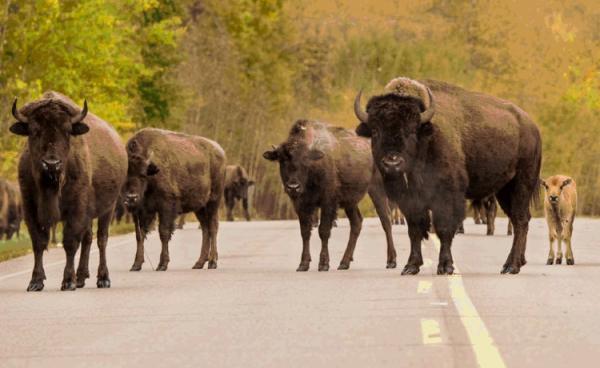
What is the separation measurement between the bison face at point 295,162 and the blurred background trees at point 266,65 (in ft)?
16.2

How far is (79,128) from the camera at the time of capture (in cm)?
1941

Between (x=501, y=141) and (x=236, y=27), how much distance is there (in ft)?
240

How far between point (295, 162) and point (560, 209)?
4884 mm

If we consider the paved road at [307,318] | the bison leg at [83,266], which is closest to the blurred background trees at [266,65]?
the paved road at [307,318]

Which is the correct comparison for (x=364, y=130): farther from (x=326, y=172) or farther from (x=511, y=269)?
(x=511, y=269)

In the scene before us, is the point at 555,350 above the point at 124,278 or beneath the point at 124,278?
above

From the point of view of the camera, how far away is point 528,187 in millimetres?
23500

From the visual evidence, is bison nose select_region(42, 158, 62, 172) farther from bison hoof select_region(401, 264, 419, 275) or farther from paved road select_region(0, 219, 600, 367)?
bison hoof select_region(401, 264, 419, 275)

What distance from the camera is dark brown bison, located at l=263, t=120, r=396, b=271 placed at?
2347cm

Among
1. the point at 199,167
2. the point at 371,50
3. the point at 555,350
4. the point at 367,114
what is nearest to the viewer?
the point at 555,350

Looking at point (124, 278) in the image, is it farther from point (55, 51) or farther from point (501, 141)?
point (55, 51)

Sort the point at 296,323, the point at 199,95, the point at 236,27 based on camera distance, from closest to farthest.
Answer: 1. the point at 296,323
2. the point at 199,95
3. the point at 236,27

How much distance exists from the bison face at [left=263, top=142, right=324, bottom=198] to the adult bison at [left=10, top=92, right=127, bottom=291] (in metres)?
3.59

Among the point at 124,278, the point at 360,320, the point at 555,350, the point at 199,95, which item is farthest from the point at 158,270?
the point at 199,95
